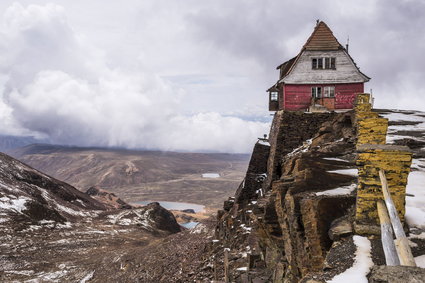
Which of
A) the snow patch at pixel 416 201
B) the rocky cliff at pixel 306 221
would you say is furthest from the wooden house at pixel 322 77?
the snow patch at pixel 416 201

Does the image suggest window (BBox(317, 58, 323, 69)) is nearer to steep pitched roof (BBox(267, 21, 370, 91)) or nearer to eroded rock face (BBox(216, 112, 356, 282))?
steep pitched roof (BBox(267, 21, 370, 91))

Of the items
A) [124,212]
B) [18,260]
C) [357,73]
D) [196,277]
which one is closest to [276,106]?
[357,73]

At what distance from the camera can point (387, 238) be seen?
5.96 metres

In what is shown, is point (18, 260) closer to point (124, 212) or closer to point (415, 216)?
point (124, 212)

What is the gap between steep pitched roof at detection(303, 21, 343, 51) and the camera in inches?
1159

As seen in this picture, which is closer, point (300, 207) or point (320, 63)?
point (300, 207)

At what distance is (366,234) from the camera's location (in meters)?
7.07

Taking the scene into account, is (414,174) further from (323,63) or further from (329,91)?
(323,63)

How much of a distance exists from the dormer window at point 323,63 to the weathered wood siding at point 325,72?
27 cm

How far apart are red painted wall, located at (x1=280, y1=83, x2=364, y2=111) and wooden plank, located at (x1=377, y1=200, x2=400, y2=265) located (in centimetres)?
2388

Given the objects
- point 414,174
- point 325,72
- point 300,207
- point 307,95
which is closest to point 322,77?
point 325,72

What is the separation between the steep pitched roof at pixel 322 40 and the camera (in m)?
29.4

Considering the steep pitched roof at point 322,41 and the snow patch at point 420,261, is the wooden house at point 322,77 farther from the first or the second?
the snow patch at point 420,261

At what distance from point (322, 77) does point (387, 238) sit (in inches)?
1027
